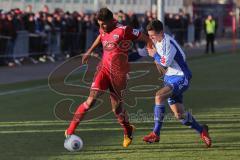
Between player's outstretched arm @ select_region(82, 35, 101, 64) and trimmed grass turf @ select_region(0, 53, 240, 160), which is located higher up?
player's outstretched arm @ select_region(82, 35, 101, 64)

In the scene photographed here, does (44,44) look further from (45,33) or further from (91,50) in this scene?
(91,50)

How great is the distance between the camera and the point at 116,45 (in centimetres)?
925

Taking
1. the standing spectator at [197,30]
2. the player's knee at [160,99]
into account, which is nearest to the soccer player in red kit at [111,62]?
the player's knee at [160,99]

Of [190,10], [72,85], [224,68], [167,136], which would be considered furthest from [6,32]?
[190,10]

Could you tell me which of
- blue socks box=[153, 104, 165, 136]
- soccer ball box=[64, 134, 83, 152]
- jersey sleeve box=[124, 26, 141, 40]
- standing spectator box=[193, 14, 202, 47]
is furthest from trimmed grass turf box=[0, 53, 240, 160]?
standing spectator box=[193, 14, 202, 47]

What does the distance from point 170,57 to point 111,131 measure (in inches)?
84.3

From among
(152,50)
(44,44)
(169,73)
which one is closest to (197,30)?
(44,44)

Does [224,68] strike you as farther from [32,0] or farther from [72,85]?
[32,0]

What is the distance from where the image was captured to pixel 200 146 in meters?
9.52

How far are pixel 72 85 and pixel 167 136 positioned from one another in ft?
11.3

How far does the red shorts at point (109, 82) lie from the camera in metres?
9.25

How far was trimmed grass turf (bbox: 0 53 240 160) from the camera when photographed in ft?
29.5

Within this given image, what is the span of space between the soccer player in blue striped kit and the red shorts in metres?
0.53

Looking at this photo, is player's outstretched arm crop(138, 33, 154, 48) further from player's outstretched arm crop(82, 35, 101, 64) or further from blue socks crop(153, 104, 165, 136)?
blue socks crop(153, 104, 165, 136)
